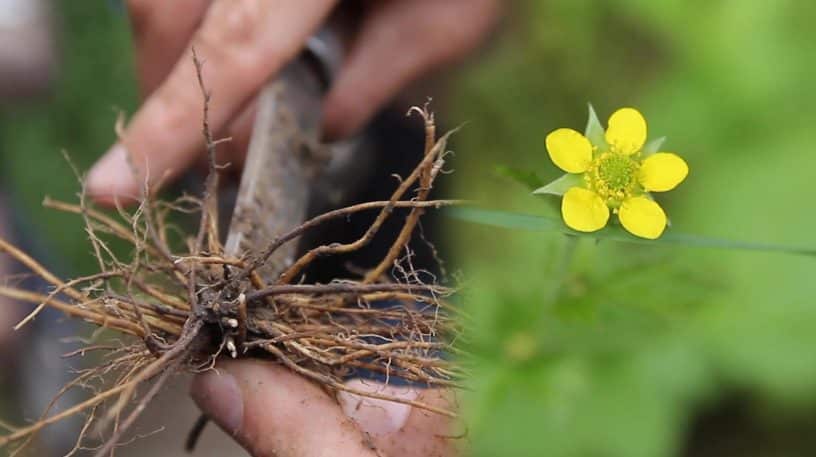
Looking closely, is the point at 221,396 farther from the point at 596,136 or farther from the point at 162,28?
the point at 162,28

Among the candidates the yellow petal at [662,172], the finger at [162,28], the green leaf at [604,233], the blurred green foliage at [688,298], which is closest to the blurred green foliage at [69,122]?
the finger at [162,28]

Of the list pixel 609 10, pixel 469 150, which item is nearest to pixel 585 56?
pixel 609 10

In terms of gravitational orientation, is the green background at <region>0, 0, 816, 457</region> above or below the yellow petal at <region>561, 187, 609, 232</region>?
above

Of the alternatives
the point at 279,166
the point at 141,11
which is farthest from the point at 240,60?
the point at 141,11

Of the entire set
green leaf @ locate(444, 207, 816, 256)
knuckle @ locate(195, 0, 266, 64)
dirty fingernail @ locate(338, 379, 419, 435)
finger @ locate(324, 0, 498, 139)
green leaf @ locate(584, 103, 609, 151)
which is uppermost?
finger @ locate(324, 0, 498, 139)

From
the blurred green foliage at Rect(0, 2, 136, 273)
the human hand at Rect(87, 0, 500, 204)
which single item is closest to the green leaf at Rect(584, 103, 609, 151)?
the human hand at Rect(87, 0, 500, 204)

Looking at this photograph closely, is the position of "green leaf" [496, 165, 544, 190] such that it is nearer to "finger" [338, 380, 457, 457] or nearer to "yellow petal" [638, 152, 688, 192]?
"yellow petal" [638, 152, 688, 192]
